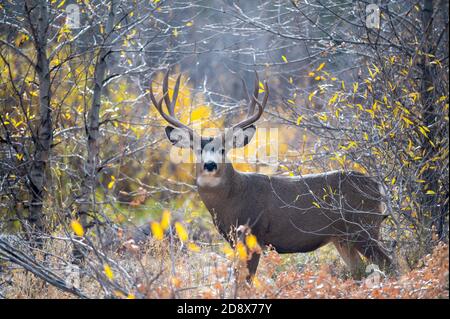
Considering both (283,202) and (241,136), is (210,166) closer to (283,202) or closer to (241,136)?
(241,136)

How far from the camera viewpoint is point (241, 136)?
29.0ft

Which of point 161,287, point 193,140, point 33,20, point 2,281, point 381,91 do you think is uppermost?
point 33,20

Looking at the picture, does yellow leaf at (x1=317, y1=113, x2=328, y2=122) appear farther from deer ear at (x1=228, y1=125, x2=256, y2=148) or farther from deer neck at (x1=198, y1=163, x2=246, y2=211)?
deer neck at (x1=198, y1=163, x2=246, y2=211)

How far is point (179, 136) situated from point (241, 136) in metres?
0.75

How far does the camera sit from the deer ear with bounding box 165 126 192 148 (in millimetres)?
8633

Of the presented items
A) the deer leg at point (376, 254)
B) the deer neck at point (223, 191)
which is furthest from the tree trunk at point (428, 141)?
the deer neck at point (223, 191)

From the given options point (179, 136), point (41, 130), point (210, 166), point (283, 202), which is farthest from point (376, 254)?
point (41, 130)

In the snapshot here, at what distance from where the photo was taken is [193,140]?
28.0 ft

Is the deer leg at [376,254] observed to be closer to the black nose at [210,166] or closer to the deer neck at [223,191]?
the deer neck at [223,191]

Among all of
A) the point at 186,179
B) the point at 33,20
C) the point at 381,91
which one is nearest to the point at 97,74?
the point at 33,20
